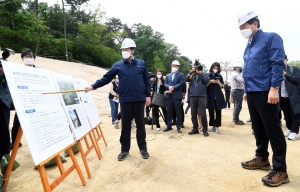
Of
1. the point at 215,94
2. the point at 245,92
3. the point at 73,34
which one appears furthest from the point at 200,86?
the point at 73,34

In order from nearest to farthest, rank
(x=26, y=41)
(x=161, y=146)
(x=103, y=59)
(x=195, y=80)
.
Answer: (x=161, y=146)
(x=195, y=80)
(x=26, y=41)
(x=103, y=59)

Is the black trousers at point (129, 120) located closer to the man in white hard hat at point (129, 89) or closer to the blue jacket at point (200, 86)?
the man in white hard hat at point (129, 89)

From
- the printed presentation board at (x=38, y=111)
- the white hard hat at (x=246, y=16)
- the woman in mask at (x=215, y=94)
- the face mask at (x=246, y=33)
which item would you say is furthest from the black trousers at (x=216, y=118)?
the printed presentation board at (x=38, y=111)

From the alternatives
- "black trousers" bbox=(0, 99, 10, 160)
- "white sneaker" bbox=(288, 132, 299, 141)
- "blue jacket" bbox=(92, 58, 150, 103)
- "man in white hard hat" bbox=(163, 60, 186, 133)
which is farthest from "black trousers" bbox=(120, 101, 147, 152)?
"white sneaker" bbox=(288, 132, 299, 141)

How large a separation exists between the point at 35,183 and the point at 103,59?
33.6 meters

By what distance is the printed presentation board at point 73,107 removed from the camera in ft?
8.52

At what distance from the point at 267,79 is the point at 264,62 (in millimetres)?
228

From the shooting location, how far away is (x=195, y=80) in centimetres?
518

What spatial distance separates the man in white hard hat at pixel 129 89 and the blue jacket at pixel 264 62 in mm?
1754

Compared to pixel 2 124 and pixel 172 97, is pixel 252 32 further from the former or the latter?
pixel 2 124

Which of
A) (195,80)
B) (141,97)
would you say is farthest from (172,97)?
(141,97)

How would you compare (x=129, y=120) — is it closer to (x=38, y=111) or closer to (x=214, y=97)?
(x=38, y=111)

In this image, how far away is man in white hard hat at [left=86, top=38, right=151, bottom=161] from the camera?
343 centimetres

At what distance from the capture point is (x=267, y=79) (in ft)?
8.04
